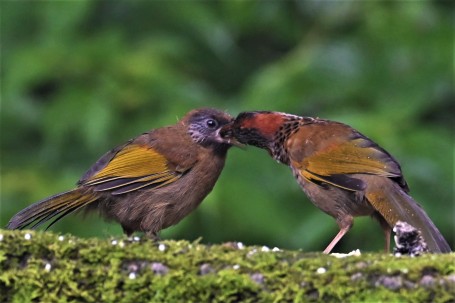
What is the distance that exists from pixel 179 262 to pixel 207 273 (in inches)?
3.8

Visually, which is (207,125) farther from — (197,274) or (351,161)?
(197,274)

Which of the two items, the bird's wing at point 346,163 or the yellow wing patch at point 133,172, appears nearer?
the bird's wing at point 346,163

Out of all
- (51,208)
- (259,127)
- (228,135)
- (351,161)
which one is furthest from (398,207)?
(51,208)

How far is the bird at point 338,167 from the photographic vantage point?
16.1ft

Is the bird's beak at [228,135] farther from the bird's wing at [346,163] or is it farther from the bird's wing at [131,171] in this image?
the bird's wing at [346,163]

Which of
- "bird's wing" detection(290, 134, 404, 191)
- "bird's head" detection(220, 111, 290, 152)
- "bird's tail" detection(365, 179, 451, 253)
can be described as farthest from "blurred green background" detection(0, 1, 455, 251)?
"bird's tail" detection(365, 179, 451, 253)

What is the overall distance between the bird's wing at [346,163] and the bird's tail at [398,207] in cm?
8

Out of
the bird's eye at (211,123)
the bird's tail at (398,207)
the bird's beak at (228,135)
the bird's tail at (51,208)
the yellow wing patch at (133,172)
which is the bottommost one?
the bird's tail at (398,207)

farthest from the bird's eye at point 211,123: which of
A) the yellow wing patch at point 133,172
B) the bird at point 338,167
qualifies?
the yellow wing patch at point 133,172

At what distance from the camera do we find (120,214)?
213 inches

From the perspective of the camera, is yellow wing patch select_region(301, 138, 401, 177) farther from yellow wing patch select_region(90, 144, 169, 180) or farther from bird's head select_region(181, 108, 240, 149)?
yellow wing patch select_region(90, 144, 169, 180)

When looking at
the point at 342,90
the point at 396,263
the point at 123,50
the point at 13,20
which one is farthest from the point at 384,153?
the point at 13,20

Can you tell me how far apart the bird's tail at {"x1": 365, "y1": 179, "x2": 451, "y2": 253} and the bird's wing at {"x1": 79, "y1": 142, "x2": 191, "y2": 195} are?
3.69 feet

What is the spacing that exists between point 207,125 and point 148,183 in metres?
0.66
